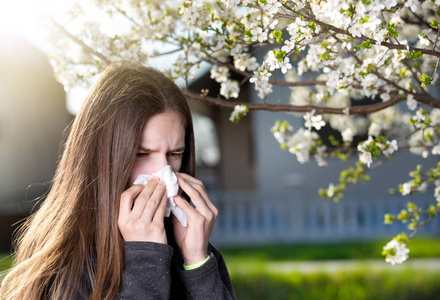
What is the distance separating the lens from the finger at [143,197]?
5.40 feet

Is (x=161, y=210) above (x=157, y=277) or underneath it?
above

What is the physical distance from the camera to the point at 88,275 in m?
1.67

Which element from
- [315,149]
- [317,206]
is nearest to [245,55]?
[315,149]


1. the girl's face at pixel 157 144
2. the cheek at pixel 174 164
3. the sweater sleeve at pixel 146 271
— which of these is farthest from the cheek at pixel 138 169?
the sweater sleeve at pixel 146 271

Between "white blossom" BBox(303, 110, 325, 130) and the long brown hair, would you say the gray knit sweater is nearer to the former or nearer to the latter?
the long brown hair

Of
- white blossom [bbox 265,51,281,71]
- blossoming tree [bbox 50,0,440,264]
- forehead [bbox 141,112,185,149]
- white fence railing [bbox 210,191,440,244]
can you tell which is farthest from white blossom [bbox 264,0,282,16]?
white fence railing [bbox 210,191,440,244]

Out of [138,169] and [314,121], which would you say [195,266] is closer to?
[138,169]

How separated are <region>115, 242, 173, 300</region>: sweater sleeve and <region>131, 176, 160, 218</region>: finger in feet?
0.32

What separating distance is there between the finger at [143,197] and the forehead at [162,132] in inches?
5.1

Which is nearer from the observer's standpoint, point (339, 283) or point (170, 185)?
point (170, 185)

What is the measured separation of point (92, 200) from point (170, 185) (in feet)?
0.90

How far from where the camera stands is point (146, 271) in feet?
5.26

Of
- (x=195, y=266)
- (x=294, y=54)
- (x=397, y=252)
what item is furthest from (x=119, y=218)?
(x=397, y=252)

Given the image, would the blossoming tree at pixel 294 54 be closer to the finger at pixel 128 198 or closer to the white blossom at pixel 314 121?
the white blossom at pixel 314 121
